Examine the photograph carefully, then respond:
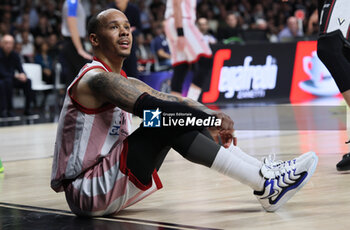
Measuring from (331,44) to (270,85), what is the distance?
710 cm

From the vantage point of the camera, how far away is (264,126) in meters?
8.34

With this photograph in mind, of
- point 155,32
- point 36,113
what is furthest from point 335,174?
point 155,32

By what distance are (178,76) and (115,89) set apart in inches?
236

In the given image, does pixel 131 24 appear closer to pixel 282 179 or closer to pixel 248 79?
pixel 248 79

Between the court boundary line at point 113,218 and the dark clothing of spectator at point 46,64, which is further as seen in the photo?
the dark clothing of spectator at point 46,64

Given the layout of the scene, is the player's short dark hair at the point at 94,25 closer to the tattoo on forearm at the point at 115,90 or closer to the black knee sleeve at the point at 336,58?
the tattoo on forearm at the point at 115,90

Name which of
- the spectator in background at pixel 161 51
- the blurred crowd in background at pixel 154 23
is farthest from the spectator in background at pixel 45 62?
the spectator in background at pixel 161 51

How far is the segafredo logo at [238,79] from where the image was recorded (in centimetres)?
1152

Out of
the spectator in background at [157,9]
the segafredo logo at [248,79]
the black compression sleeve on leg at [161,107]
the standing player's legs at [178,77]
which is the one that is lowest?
the spectator in background at [157,9]

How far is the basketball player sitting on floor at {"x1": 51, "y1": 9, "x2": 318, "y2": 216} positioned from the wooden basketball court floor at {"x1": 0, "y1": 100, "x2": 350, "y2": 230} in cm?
12

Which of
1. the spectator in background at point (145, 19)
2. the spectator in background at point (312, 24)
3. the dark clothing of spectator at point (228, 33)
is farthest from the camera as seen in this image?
the spectator in background at point (145, 19)

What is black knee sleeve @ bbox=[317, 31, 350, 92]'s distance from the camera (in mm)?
4832

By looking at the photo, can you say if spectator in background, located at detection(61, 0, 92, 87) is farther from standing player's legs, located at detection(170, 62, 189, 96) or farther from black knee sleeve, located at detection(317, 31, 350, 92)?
black knee sleeve, located at detection(317, 31, 350, 92)

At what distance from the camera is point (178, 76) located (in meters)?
9.23
